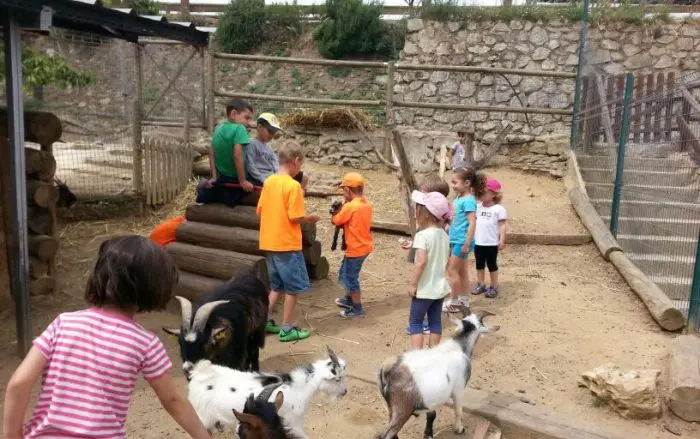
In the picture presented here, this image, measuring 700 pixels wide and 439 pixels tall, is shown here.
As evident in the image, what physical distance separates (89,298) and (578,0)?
52.5 feet

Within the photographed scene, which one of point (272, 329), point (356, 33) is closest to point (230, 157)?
Answer: point (272, 329)

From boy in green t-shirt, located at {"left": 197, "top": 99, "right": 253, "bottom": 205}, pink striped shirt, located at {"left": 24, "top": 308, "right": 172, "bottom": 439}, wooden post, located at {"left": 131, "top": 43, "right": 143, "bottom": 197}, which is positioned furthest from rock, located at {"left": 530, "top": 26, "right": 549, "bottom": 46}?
pink striped shirt, located at {"left": 24, "top": 308, "right": 172, "bottom": 439}

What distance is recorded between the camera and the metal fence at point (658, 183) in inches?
239

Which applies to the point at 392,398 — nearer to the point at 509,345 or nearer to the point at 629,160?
the point at 509,345

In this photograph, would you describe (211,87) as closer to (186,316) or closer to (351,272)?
(351,272)

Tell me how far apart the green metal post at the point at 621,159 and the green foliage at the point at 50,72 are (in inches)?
272

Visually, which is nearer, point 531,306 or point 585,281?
point 531,306

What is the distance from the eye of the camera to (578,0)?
50.5 ft

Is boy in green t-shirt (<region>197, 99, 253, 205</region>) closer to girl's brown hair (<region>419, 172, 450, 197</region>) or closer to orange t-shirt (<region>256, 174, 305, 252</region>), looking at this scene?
orange t-shirt (<region>256, 174, 305, 252</region>)

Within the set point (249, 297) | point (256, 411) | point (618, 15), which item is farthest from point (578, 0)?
point (256, 411)

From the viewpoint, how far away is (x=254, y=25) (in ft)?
71.7

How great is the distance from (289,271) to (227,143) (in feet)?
5.44

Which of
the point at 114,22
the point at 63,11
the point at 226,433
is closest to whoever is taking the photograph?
the point at 226,433

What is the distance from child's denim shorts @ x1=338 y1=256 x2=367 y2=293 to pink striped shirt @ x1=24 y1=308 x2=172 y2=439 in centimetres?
379
